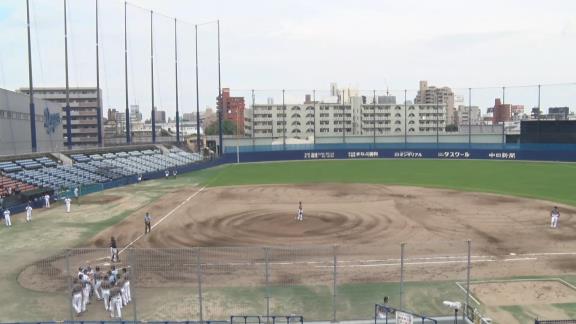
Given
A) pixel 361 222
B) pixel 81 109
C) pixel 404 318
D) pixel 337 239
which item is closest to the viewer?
pixel 404 318

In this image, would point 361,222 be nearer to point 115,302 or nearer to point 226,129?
point 115,302

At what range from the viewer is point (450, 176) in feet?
183

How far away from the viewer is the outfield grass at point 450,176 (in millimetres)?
44656

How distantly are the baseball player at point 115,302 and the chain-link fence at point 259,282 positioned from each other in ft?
1.15

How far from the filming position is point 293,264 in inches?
816

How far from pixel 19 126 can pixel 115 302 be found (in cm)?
4827

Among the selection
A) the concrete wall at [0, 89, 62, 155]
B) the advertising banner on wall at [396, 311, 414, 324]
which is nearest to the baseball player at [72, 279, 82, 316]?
the advertising banner on wall at [396, 311, 414, 324]

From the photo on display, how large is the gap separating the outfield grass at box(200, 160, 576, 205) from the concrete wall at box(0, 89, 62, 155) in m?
22.4

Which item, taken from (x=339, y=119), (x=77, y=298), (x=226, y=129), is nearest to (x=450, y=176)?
(x=77, y=298)

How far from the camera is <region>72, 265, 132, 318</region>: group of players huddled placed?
1528cm

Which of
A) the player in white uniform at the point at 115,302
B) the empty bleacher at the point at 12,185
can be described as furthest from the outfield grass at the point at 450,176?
the player in white uniform at the point at 115,302

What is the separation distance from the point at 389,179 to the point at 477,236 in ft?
91.6

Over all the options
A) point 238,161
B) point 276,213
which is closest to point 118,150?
point 238,161

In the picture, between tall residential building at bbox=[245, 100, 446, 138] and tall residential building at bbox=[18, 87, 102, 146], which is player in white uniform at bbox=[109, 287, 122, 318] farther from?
tall residential building at bbox=[18, 87, 102, 146]
